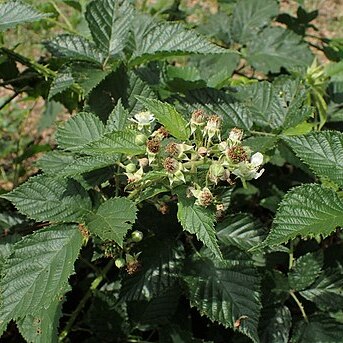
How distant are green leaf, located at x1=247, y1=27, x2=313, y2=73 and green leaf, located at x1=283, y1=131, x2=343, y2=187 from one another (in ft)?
2.60

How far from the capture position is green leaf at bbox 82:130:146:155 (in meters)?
1.10

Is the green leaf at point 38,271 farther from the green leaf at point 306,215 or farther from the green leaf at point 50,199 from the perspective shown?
the green leaf at point 306,215

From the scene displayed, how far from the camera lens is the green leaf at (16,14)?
4.61 ft

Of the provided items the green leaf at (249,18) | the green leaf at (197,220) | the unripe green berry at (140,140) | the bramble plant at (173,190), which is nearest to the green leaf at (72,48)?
the bramble plant at (173,190)

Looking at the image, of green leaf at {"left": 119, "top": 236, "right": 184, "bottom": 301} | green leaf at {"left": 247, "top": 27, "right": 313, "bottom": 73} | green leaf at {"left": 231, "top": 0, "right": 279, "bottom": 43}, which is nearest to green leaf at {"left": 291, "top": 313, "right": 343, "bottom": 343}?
green leaf at {"left": 119, "top": 236, "right": 184, "bottom": 301}

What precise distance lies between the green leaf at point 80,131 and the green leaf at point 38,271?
0.63 ft

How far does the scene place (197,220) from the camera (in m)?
1.08

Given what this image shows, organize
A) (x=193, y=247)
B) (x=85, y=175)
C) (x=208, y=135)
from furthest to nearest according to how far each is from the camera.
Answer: (x=193, y=247) < (x=85, y=175) < (x=208, y=135)

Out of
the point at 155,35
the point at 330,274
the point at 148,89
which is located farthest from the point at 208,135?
the point at 330,274

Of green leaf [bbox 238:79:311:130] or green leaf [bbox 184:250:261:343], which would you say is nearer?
green leaf [bbox 184:250:261:343]

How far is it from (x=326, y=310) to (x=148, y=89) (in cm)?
75

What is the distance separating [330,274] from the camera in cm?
165

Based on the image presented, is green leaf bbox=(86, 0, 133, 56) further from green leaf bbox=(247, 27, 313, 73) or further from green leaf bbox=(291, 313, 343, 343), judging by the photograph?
green leaf bbox=(291, 313, 343, 343)

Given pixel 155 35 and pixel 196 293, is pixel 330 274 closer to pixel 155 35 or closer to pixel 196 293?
pixel 196 293
